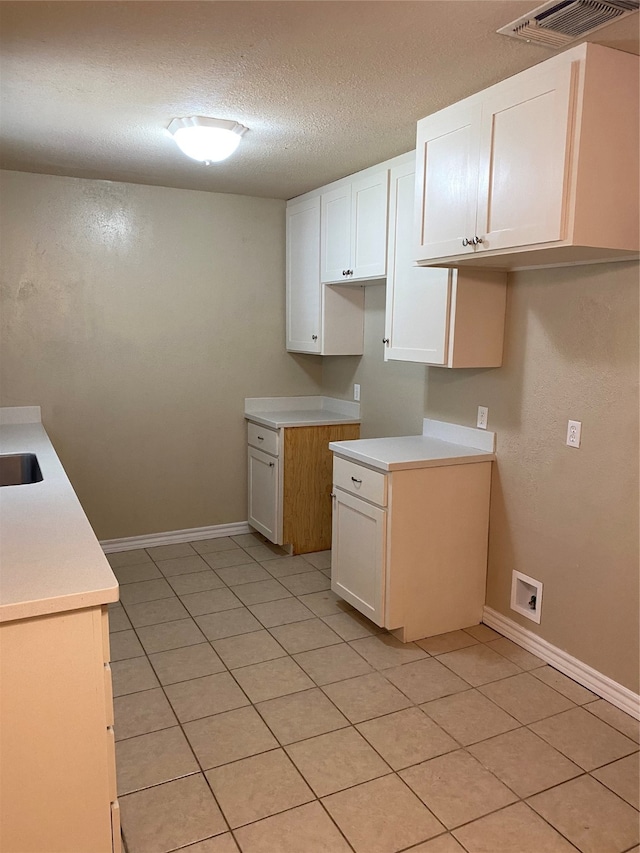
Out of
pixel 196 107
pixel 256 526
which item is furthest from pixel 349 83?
pixel 256 526

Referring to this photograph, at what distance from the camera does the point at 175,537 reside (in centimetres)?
438

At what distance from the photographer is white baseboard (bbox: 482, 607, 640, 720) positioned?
8.18 ft

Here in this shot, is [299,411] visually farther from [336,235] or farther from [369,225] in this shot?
[369,225]

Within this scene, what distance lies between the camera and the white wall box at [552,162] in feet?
6.72

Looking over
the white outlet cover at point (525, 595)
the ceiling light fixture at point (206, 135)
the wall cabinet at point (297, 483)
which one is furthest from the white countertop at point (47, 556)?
the white outlet cover at point (525, 595)

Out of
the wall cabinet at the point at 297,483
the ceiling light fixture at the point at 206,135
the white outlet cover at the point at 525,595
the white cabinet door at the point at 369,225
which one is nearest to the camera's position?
the ceiling light fixture at the point at 206,135

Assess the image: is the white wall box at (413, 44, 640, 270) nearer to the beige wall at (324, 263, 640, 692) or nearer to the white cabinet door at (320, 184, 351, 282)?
the beige wall at (324, 263, 640, 692)

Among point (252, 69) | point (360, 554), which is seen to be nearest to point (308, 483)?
point (360, 554)

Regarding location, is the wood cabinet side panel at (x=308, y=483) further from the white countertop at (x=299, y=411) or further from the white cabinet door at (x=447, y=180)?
the white cabinet door at (x=447, y=180)

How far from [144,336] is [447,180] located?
7.52ft

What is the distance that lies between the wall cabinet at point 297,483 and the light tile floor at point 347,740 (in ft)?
2.54

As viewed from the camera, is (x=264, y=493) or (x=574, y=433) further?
(x=264, y=493)

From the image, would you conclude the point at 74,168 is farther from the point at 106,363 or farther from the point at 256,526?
the point at 256,526

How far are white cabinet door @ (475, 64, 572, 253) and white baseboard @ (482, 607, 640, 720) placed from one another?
173 cm
